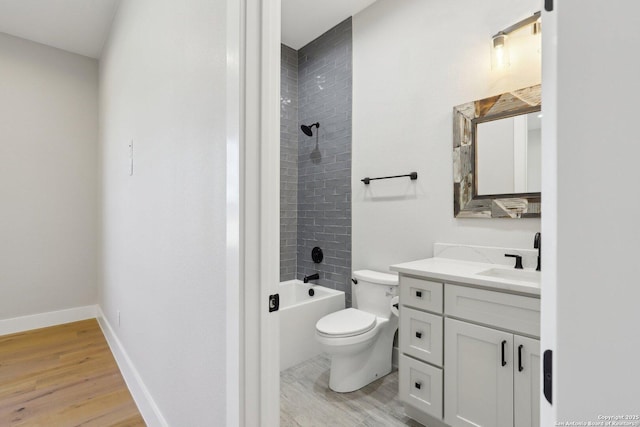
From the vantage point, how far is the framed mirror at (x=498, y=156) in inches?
69.8

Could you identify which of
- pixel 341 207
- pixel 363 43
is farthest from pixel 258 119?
pixel 363 43

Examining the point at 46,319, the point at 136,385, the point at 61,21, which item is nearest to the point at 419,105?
the point at 136,385

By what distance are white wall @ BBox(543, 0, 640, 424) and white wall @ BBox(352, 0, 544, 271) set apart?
167cm

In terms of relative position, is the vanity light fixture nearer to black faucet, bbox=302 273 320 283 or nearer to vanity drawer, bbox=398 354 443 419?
vanity drawer, bbox=398 354 443 419

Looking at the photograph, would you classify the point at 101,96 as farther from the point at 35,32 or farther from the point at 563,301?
the point at 563,301

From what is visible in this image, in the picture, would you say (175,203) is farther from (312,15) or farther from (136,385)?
(312,15)

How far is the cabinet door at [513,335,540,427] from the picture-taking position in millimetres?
1318

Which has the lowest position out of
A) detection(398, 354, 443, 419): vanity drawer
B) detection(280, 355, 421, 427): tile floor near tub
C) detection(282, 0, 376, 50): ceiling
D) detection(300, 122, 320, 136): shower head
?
detection(280, 355, 421, 427): tile floor near tub

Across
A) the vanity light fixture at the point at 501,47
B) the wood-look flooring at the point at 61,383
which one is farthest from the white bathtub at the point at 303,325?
the vanity light fixture at the point at 501,47

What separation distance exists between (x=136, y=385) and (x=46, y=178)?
250cm

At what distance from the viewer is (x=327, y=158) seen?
300cm

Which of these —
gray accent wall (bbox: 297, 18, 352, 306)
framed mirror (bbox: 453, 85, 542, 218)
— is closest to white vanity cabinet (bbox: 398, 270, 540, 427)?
framed mirror (bbox: 453, 85, 542, 218)

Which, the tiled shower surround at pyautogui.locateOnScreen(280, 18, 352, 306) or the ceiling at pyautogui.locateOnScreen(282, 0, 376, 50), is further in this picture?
the tiled shower surround at pyautogui.locateOnScreen(280, 18, 352, 306)

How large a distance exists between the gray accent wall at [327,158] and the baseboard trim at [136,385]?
1.61 metres
